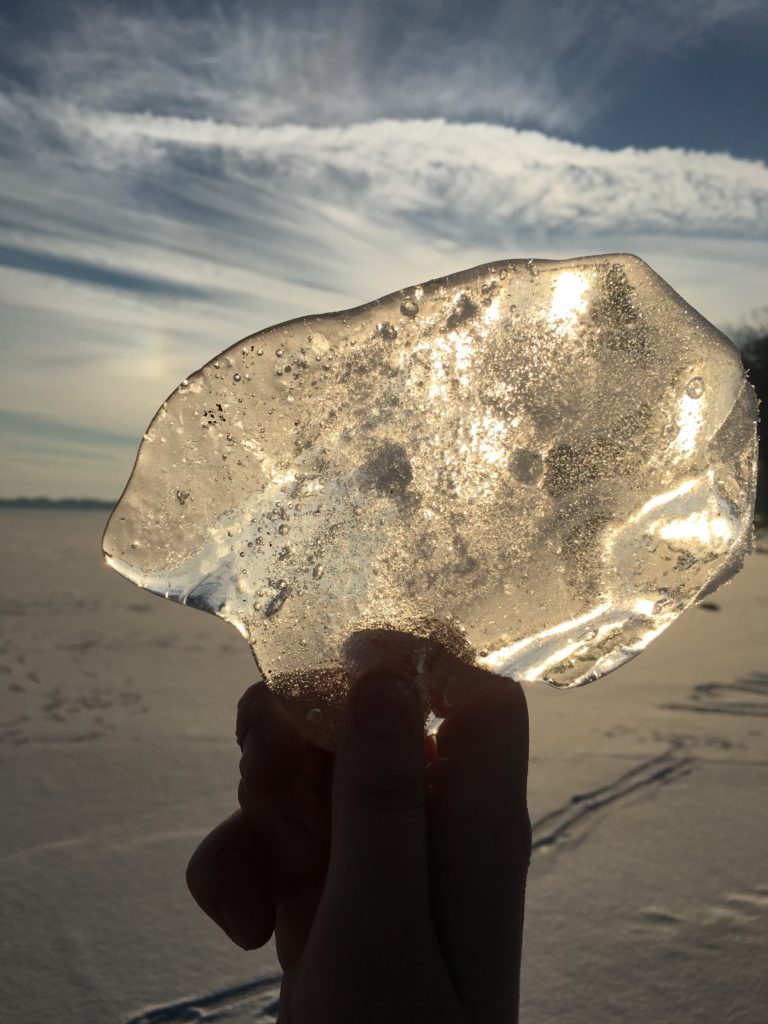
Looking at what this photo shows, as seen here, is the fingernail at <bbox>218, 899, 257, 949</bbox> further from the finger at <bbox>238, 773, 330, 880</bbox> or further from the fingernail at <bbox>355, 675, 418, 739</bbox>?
the fingernail at <bbox>355, 675, 418, 739</bbox>

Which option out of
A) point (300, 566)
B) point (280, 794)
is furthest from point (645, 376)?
point (280, 794)

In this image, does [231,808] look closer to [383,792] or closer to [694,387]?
[383,792]

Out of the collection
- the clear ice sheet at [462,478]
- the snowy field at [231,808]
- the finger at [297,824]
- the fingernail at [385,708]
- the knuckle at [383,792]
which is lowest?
the snowy field at [231,808]

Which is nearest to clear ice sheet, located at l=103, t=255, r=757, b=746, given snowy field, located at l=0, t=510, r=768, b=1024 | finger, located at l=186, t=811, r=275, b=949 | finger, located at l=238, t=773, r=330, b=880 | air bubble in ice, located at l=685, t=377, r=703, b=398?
air bubble in ice, located at l=685, t=377, r=703, b=398

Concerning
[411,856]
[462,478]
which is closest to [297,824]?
[411,856]

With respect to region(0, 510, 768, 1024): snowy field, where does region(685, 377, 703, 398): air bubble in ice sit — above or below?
above

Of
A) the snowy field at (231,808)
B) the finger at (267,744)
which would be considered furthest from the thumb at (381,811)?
the snowy field at (231,808)

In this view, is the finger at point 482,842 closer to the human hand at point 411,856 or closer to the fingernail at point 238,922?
the human hand at point 411,856
